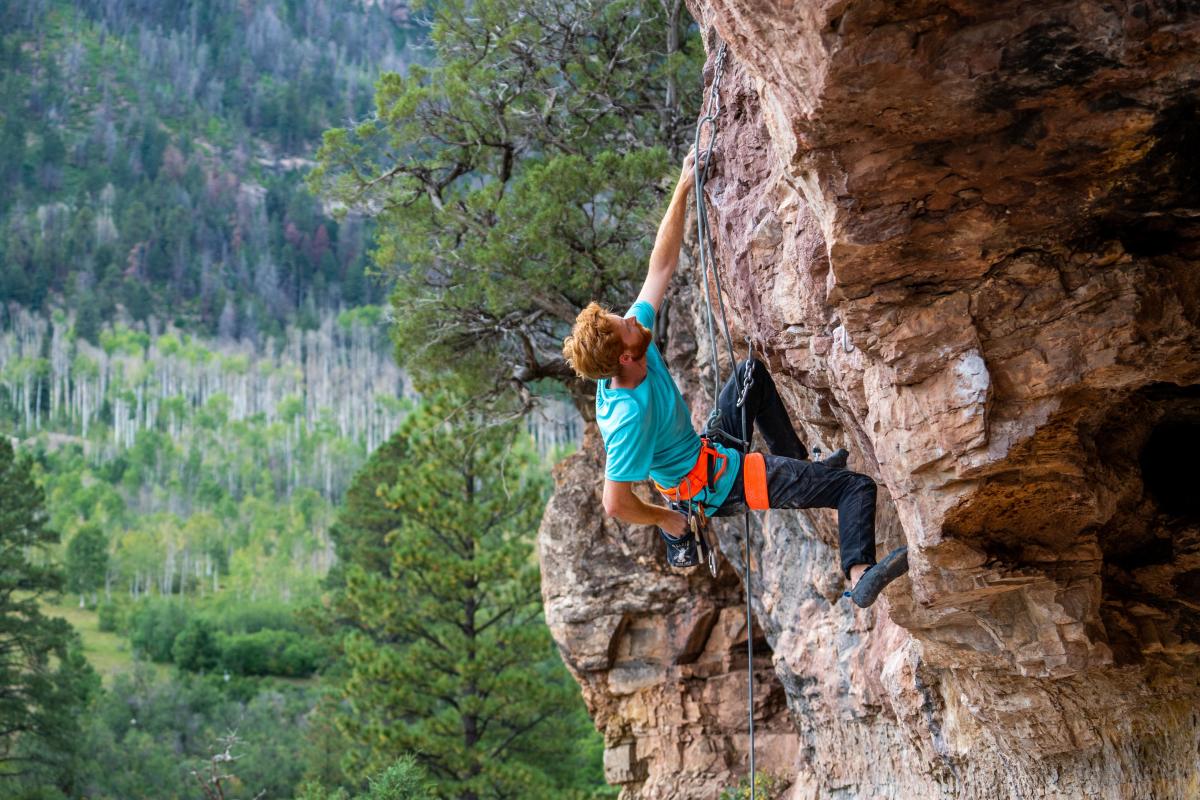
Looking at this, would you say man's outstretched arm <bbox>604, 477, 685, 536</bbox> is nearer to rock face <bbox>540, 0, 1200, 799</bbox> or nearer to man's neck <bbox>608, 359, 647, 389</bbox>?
man's neck <bbox>608, 359, 647, 389</bbox>

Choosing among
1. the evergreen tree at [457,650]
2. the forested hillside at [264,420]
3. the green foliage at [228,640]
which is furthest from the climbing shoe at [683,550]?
the green foliage at [228,640]

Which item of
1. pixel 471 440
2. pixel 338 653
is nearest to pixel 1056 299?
pixel 471 440

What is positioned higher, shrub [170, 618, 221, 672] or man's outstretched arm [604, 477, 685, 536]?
man's outstretched arm [604, 477, 685, 536]

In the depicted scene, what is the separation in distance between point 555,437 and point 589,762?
4246cm

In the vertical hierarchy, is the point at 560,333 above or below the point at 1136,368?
above

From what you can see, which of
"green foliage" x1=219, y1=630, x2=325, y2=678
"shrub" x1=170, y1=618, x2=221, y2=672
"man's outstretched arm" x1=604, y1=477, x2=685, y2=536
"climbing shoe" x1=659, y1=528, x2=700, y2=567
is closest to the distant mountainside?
"shrub" x1=170, y1=618, x2=221, y2=672

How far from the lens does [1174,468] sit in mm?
5574

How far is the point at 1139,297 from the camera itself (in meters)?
4.31

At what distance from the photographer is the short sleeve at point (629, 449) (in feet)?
18.0

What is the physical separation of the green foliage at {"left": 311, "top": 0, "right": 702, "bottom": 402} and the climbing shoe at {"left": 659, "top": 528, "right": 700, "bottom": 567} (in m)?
4.83

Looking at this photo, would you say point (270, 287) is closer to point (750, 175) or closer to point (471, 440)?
point (471, 440)

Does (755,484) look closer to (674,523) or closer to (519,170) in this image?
(674,523)

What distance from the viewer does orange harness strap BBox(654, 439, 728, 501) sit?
19.2 feet

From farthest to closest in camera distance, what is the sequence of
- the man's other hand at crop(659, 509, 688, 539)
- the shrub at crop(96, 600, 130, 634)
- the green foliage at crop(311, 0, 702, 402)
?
the shrub at crop(96, 600, 130, 634)
the green foliage at crop(311, 0, 702, 402)
the man's other hand at crop(659, 509, 688, 539)
